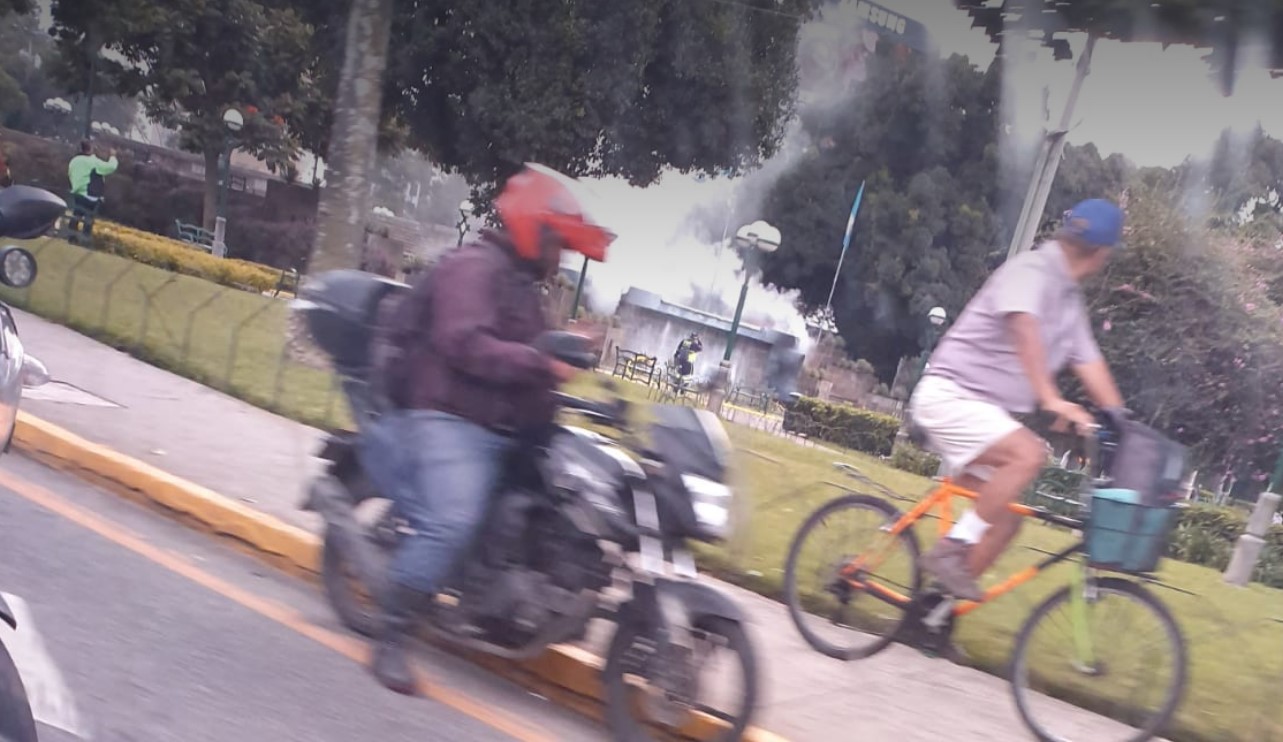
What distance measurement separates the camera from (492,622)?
3330 mm

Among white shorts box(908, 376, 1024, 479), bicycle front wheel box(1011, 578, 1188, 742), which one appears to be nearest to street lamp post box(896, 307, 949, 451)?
white shorts box(908, 376, 1024, 479)

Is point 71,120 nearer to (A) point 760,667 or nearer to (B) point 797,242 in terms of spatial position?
(B) point 797,242

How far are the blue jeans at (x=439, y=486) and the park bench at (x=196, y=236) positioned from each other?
8.58 meters

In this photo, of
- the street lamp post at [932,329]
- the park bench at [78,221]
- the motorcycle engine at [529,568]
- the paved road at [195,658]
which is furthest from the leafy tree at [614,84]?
the park bench at [78,221]

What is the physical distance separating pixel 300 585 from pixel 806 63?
4579mm

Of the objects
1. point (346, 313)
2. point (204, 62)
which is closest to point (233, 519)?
point (346, 313)

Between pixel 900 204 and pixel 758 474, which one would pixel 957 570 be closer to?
pixel 758 474

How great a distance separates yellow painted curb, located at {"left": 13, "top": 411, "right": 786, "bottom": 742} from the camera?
368 centimetres

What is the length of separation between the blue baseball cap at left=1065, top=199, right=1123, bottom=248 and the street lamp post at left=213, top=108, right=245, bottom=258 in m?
8.82

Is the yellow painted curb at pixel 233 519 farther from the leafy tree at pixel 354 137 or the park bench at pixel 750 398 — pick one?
the leafy tree at pixel 354 137

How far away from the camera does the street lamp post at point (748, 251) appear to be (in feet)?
22.5

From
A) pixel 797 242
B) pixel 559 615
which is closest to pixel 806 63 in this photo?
pixel 797 242

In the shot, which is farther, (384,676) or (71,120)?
(71,120)

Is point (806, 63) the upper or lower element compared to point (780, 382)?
upper
